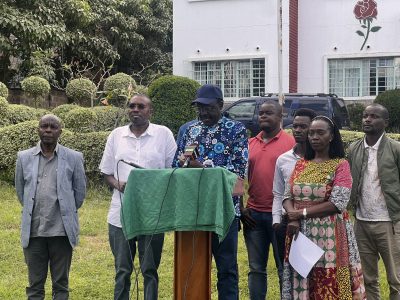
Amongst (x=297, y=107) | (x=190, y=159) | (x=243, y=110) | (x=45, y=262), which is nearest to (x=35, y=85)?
(x=243, y=110)

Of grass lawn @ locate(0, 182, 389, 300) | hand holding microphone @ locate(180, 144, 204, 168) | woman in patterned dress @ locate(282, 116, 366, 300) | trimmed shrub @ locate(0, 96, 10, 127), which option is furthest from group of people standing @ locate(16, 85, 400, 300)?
trimmed shrub @ locate(0, 96, 10, 127)

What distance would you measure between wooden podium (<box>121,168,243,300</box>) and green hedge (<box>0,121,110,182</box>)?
23.4 feet

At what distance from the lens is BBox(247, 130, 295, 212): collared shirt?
5570mm

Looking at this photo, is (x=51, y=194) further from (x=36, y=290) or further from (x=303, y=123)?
(x=303, y=123)

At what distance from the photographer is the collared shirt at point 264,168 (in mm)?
5570

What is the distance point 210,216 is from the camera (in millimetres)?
4469

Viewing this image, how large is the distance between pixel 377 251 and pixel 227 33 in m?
16.4

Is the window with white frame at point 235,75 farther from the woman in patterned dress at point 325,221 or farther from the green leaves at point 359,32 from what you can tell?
the woman in patterned dress at point 325,221

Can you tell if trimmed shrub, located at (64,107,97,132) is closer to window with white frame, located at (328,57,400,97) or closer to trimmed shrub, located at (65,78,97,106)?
trimmed shrub, located at (65,78,97,106)

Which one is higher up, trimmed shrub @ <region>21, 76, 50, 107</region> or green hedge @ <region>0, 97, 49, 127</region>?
trimmed shrub @ <region>21, 76, 50, 107</region>

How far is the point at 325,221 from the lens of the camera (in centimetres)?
480

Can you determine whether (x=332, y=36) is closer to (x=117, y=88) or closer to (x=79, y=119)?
(x=117, y=88)

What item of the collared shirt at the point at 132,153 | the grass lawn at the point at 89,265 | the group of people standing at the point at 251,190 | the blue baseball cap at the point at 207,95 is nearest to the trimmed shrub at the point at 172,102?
the grass lawn at the point at 89,265

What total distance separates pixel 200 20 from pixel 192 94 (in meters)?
6.71
